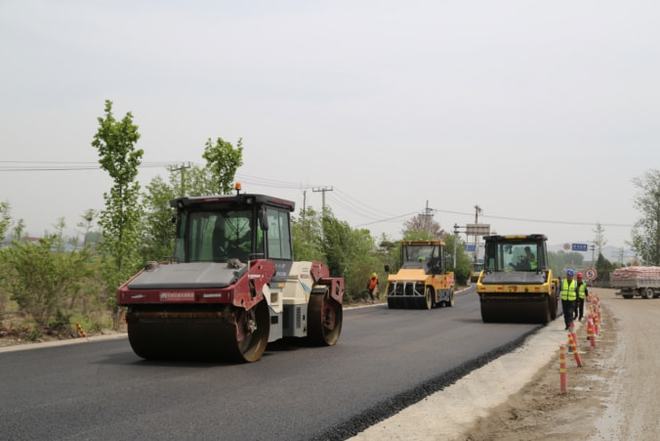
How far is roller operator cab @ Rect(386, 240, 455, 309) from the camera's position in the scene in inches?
1088

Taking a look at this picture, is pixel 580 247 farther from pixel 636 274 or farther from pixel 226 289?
pixel 226 289

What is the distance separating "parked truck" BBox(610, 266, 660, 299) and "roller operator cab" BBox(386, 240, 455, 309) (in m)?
20.3

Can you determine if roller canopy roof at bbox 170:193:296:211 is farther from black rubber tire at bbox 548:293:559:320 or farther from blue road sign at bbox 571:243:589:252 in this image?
blue road sign at bbox 571:243:589:252

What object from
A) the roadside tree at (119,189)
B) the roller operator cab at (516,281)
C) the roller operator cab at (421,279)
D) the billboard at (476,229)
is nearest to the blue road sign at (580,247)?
the billboard at (476,229)

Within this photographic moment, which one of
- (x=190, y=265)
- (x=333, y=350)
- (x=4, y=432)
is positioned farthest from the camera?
(x=333, y=350)

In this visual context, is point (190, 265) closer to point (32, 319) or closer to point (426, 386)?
point (426, 386)

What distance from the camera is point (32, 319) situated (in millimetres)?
14844

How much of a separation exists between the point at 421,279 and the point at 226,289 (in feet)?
60.6

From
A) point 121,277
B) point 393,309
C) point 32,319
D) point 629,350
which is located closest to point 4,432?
point 32,319

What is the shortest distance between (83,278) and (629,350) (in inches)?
439

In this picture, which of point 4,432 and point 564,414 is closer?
point 4,432

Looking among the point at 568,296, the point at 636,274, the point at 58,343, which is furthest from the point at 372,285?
the point at 58,343

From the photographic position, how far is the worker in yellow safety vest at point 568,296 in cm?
1823

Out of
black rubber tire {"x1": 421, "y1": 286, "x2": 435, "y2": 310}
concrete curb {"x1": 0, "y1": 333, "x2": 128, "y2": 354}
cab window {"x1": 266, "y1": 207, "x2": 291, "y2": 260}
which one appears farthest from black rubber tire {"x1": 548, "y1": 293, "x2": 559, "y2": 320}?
concrete curb {"x1": 0, "y1": 333, "x2": 128, "y2": 354}
